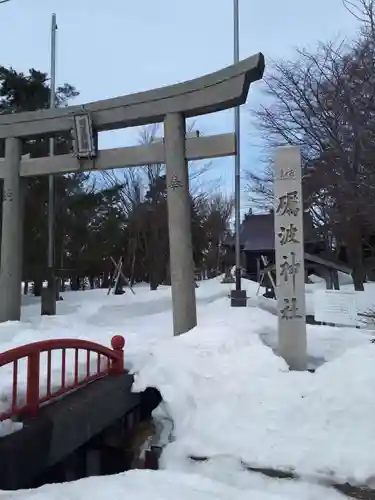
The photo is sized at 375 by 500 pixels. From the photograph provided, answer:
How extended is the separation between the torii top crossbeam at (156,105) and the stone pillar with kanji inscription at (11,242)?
60 cm

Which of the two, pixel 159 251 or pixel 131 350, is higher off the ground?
pixel 159 251

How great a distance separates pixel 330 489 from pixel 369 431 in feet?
2.99

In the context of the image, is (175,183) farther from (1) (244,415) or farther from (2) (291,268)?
(1) (244,415)

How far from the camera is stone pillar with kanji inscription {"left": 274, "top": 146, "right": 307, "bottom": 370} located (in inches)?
297

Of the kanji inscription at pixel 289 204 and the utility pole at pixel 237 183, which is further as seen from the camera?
the utility pole at pixel 237 183

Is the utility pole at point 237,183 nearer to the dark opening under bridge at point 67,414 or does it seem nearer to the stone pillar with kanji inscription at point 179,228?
the stone pillar with kanji inscription at point 179,228

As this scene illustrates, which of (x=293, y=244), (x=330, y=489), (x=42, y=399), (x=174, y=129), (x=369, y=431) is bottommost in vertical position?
(x=330, y=489)

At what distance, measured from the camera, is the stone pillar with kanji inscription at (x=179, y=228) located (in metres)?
9.77

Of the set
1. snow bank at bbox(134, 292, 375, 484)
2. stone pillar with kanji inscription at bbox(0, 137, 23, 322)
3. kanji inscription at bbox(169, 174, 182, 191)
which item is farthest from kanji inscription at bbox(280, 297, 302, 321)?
stone pillar with kanji inscription at bbox(0, 137, 23, 322)

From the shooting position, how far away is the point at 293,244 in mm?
7828

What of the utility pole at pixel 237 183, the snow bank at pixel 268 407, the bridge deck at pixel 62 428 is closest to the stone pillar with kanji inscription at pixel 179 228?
the snow bank at pixel 268 407

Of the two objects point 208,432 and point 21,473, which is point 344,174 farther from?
point 21,473

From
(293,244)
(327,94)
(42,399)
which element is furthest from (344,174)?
(42,399)

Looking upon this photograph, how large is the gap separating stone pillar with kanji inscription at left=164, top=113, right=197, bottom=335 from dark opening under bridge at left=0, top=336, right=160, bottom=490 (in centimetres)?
301
